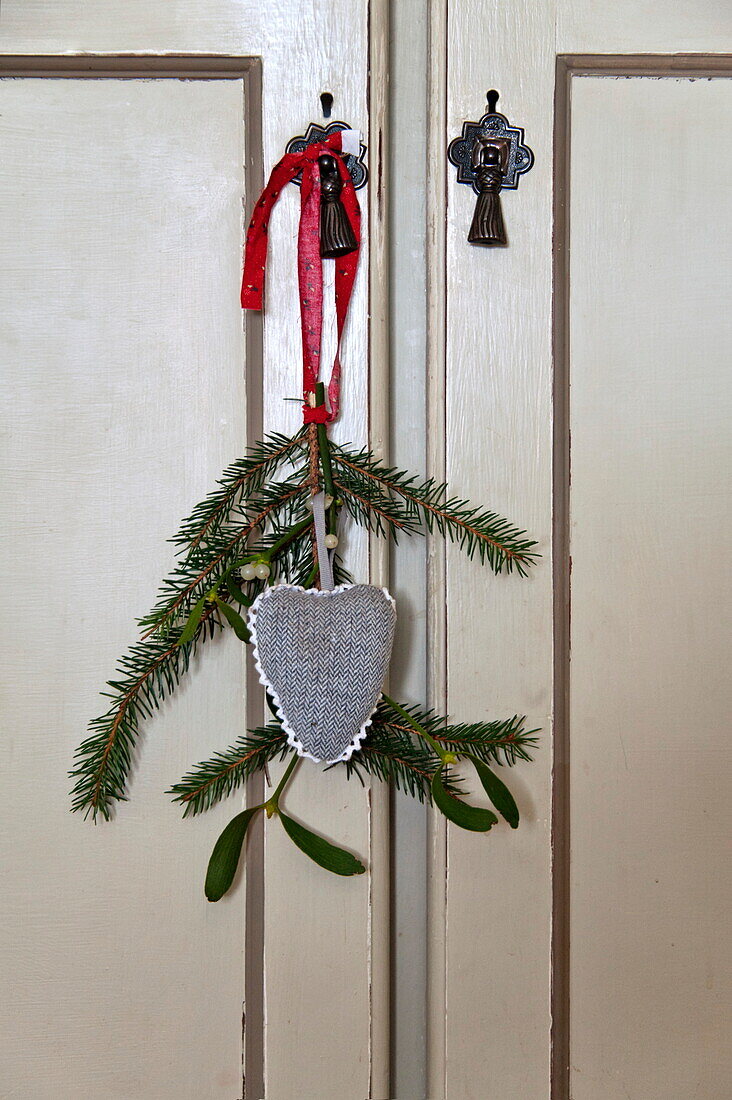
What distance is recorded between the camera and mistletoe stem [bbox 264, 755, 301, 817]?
0.55 m

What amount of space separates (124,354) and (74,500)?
11 cm

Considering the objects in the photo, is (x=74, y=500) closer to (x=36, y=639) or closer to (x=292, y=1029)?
(x=36, y=639)

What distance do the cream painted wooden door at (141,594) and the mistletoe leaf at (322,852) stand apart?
54 mm

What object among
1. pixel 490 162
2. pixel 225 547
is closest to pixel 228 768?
pixel 225 547

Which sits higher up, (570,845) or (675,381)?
(675,381)

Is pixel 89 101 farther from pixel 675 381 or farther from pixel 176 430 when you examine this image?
pixel 675 381

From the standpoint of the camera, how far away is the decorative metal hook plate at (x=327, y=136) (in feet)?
1.88

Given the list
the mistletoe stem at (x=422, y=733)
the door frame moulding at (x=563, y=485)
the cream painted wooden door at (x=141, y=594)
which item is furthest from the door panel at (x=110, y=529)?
the door frame moulding at (x=563, y=485)

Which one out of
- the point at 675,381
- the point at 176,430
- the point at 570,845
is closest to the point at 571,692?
the point at 570,845

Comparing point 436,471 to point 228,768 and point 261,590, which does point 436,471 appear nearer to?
point 261,590

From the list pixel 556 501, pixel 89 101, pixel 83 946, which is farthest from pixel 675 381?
pixel 83 946

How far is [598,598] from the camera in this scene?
609 millimetres

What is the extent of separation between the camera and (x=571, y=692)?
610 mm

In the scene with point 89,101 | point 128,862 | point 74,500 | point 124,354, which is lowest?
point 128,862
